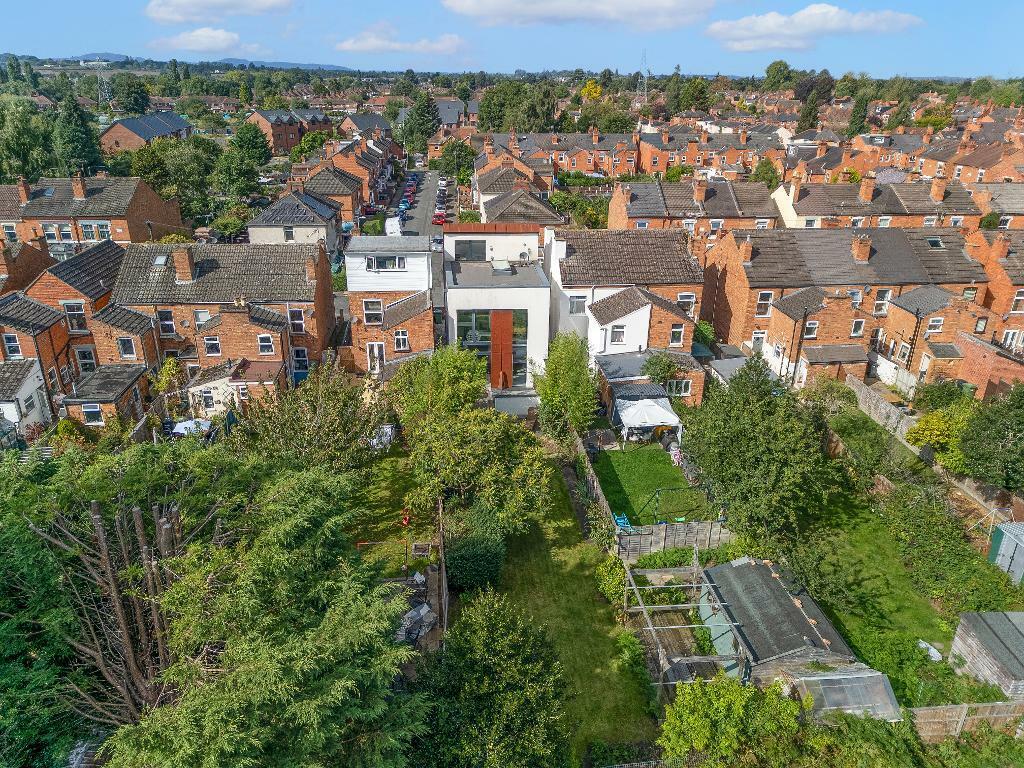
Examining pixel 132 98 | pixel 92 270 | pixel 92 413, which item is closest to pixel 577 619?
pixel 92 413

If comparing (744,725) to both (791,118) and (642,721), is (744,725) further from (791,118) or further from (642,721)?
(791,118)

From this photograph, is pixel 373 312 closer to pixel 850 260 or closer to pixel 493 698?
→ pixel 493 698

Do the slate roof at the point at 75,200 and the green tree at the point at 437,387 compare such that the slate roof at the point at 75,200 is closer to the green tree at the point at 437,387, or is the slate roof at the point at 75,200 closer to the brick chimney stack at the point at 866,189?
the green tree at the point at 437,387

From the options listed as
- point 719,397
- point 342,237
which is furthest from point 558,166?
point 719,397

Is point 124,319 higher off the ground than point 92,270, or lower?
lower

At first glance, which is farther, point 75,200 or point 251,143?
point 251,143

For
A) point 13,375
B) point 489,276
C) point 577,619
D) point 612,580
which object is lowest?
point 577,619

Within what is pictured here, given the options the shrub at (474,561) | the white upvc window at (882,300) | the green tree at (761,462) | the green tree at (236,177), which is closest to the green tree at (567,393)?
the green tree at (761,462)
